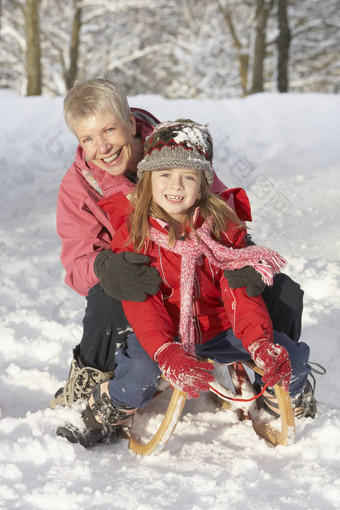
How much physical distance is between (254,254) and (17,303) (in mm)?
2005

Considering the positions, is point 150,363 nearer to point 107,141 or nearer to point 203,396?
point 203,396

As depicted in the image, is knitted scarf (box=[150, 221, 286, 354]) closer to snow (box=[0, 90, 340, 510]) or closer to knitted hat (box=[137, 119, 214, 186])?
knitted hat (box=[137, 119, 214, 186])

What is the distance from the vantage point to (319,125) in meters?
7.36

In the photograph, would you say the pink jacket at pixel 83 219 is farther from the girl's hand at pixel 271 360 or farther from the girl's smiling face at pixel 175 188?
the girl's hand at pixel 271 360

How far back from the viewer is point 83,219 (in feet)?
8.18

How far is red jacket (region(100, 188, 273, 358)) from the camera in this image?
6.95 feet

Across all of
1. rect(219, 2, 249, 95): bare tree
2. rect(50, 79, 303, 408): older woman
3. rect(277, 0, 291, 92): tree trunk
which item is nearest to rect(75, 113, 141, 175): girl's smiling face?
rect(50, 79, 303, 408): older woman

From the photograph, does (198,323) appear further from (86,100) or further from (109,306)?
(86,100)

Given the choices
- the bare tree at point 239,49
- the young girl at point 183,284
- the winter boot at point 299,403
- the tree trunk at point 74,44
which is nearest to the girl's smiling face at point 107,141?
the young girl at point 183,284

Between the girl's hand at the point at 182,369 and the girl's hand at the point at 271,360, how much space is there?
0.58 feet

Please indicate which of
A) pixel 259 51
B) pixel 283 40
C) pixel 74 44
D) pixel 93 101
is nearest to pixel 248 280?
pixel 93 101

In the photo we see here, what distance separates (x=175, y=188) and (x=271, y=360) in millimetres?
711

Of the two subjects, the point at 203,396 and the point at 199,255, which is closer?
the point at 199,255

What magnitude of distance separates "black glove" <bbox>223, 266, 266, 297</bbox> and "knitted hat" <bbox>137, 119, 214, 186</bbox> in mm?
380
